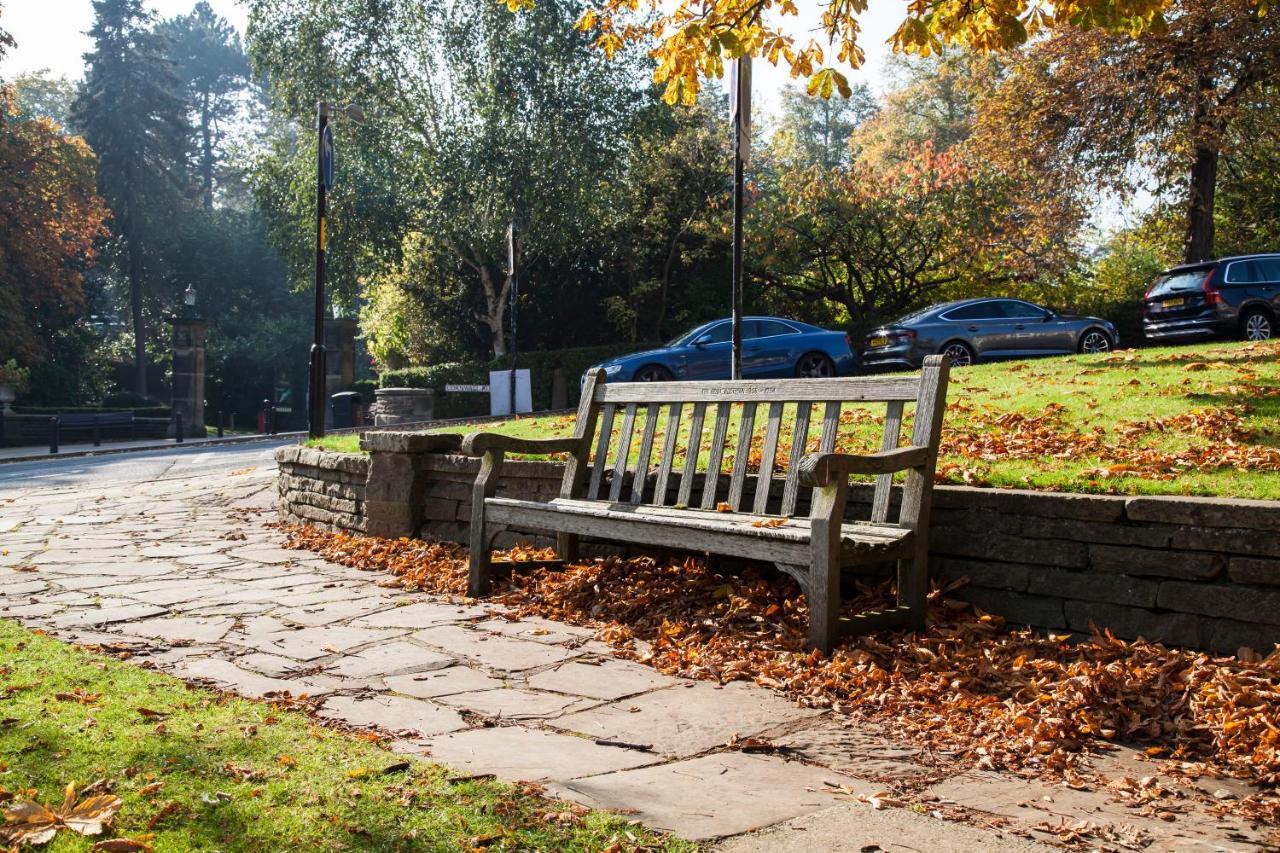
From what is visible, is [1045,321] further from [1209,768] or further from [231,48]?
[231,48]

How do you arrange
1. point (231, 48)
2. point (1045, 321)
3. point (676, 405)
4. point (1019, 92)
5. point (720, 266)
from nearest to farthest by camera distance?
point (676, 405)
point (1045, 321)
point (1019, 92)
point (720, 266)
point (231, 48)

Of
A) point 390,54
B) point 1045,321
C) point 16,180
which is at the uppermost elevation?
point 390,54

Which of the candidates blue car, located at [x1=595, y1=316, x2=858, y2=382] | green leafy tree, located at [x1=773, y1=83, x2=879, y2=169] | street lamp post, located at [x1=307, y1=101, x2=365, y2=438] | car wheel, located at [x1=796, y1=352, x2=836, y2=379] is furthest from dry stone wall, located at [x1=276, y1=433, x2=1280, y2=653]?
green leafy tree, located at [x1=773, y1=83, x2=879, y2=169]

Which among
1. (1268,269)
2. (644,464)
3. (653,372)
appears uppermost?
(1268,269)

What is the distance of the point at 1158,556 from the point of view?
4234mm

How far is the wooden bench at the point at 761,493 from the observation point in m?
4.41

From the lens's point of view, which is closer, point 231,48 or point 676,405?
point 676,405

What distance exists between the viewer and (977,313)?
57.9 feet

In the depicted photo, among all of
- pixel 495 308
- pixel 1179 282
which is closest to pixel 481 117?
pixel 495 308

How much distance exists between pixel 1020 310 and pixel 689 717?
50.1ft

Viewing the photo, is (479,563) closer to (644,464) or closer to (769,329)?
(644,464)

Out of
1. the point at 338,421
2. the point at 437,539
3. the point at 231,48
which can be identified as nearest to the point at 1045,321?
the point at 437,539

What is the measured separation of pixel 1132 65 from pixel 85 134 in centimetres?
4219

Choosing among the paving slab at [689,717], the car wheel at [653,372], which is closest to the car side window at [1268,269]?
the car wheel at [653,372]
